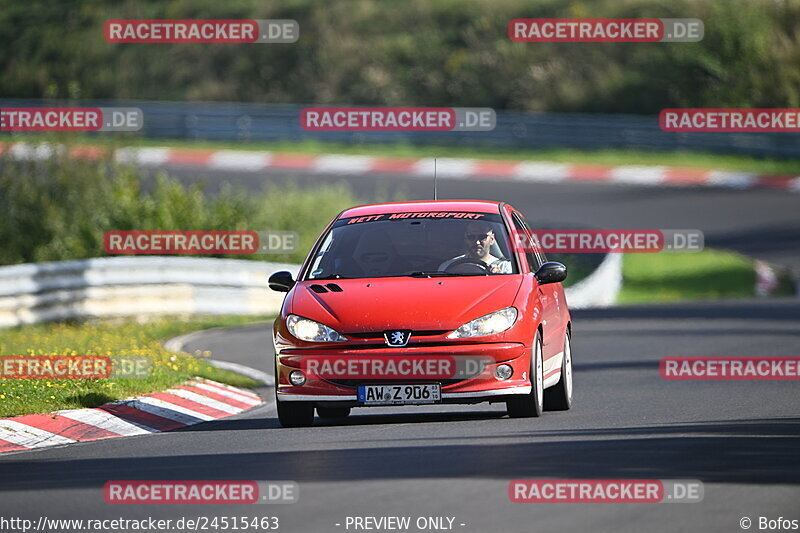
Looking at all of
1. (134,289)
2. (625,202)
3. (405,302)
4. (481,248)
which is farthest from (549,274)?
(625,202)

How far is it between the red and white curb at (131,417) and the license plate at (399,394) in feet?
6.67

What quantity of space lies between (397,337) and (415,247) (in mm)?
1444

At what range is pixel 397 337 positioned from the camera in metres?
11.3

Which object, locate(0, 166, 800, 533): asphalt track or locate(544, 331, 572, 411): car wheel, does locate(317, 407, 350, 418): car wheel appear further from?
locate(544, 331, 572, 411): car wheel

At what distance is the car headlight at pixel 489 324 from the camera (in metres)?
11.4

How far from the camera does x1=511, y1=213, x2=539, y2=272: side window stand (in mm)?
13048

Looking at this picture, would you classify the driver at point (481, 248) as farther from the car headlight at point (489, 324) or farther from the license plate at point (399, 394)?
the license plate at point (399, 394)

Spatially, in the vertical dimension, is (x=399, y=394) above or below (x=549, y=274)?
below

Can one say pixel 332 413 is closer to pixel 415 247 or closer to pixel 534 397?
pixel 415 247

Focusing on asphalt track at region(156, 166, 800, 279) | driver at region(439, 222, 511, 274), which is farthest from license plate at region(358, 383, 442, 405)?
asphalt track at region(156, 166, 800, 279)

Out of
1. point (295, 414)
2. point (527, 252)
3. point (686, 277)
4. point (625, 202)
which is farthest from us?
point (625, 202)

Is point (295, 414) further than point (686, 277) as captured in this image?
No

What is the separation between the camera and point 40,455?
424 inches

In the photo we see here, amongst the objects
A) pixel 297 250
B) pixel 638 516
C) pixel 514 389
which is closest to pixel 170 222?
pixel 297 250
